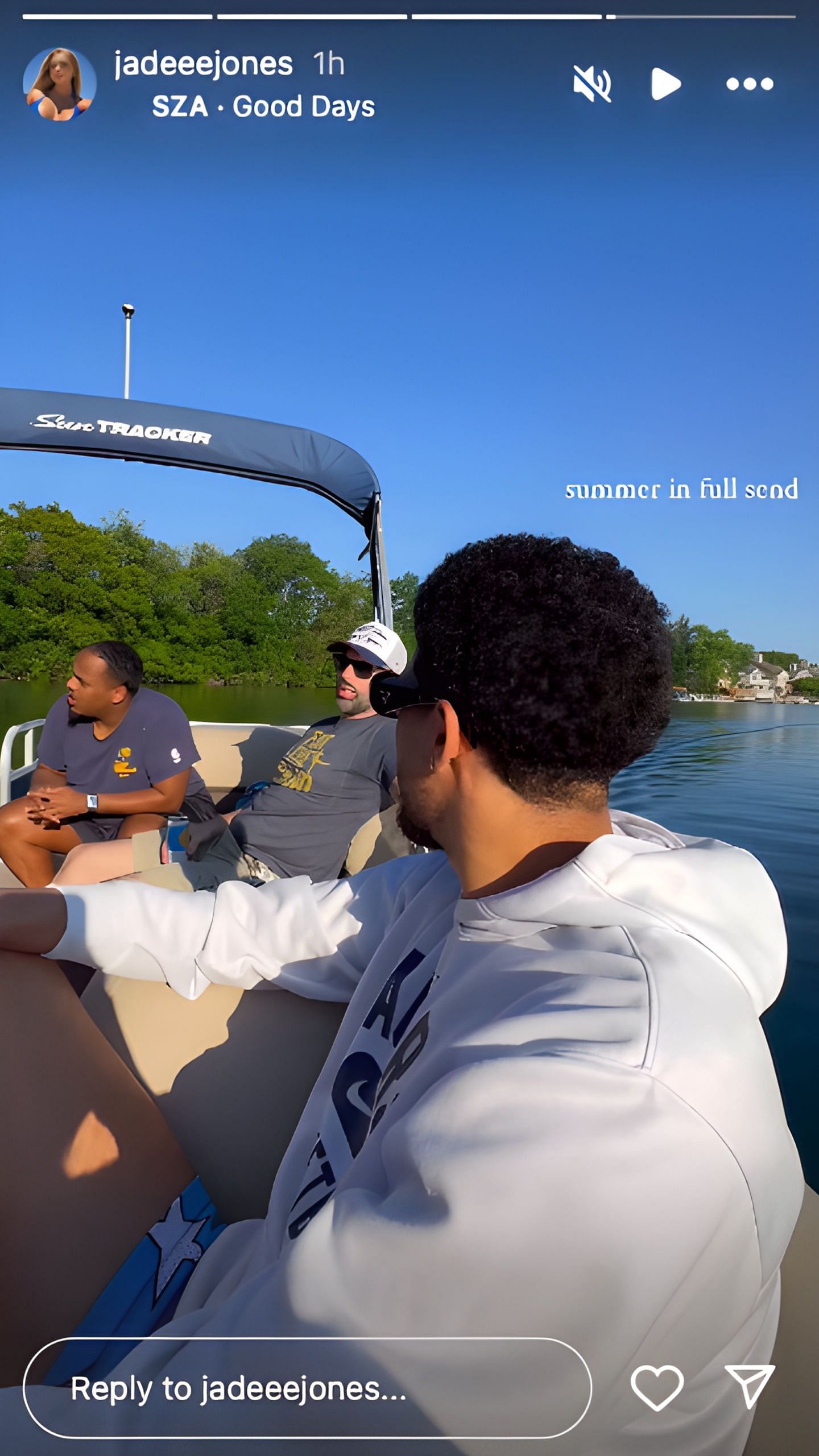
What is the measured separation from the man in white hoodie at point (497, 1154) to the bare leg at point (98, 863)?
162 centimetres

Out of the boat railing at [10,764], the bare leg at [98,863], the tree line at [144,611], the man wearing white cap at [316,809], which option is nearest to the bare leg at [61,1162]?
the bare leg at [98,863]

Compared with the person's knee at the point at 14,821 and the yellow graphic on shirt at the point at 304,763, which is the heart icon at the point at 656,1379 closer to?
the yellow graphic on shirt at the point at 304,763

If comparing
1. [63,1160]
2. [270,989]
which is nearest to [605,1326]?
[63,1160]

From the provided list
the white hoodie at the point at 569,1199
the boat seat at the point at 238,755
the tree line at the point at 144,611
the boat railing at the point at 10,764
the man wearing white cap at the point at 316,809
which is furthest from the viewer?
the tree line at the point at 144,611

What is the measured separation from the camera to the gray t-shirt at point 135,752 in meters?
3.17

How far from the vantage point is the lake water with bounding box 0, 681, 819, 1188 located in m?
3.51

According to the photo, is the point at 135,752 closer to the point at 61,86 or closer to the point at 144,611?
the point at 61,86

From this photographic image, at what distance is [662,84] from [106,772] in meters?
3.14

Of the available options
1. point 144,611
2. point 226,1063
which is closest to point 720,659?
point 226,1063

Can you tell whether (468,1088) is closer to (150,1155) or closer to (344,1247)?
(344,1247)

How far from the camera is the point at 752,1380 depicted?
69 centimetres

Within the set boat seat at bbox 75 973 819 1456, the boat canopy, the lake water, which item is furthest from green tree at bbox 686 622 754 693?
boat seat at bbox 75 973 819 1456

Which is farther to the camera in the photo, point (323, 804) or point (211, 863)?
point (323, 804)

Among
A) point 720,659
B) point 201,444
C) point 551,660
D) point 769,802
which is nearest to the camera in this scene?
point 551,660
